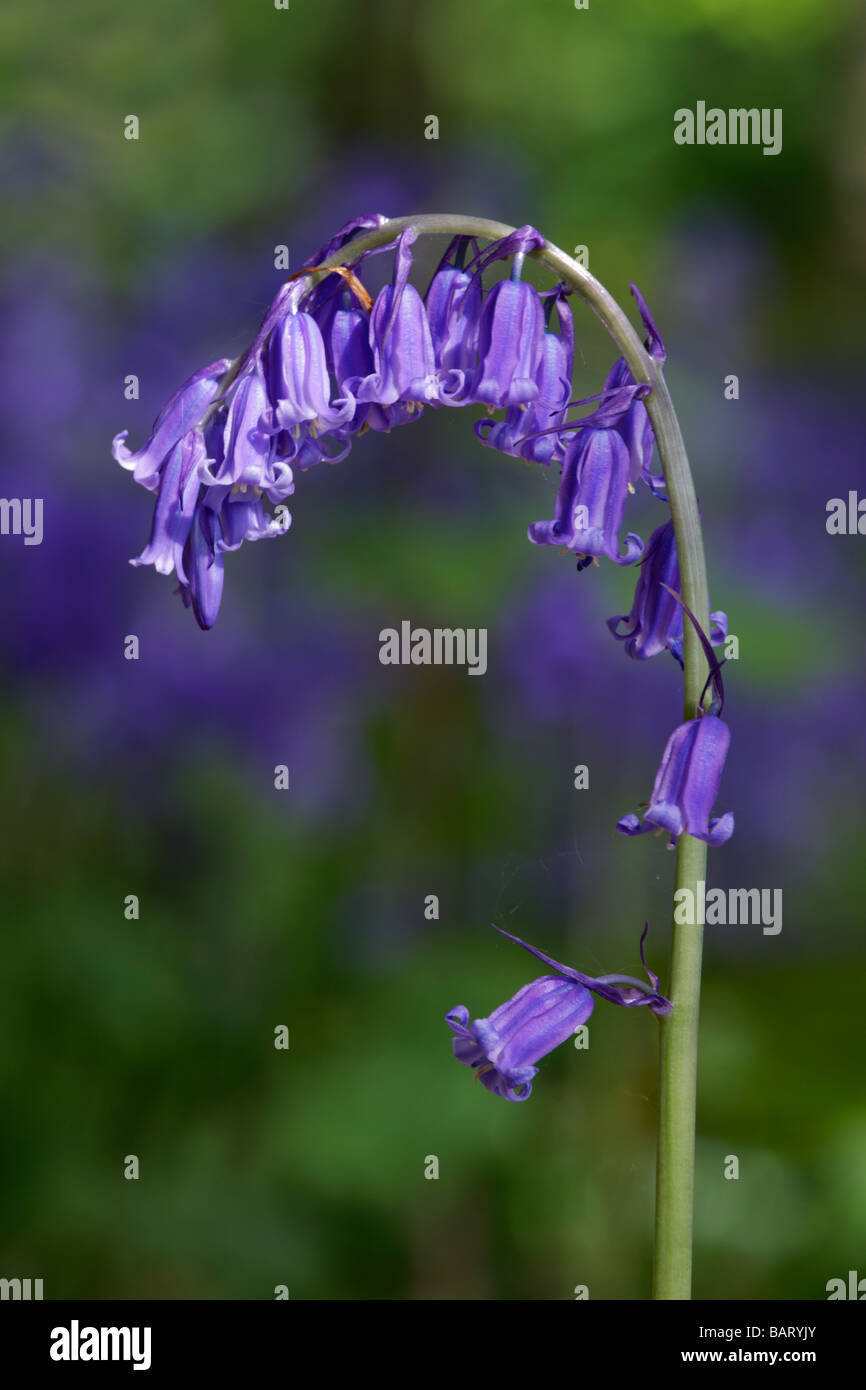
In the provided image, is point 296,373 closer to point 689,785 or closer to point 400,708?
point 689,785

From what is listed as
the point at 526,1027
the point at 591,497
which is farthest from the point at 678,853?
the point at 591,497

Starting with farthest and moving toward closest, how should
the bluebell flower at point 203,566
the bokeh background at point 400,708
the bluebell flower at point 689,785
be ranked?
the bokeh background at point 400,708
the bluebell flower at point 203,566
the bluebell flower at point 689,785

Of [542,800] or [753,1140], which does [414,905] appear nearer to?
[542,800]

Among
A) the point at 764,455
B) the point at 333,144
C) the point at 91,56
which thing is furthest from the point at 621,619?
the point at 91,56

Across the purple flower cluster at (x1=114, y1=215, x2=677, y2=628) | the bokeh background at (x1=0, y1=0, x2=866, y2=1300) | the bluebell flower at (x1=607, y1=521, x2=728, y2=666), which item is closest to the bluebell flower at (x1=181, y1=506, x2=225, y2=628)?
the purple flower cluster at (x1=114, y1=215, x2=677, y2=628)

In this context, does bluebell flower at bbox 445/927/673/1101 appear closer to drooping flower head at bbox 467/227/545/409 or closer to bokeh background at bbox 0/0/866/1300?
drooping flower head at bbox 467/227/545/409

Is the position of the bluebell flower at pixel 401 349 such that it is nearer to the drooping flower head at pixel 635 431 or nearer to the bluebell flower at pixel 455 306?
the bluebell flower at pixel 455 306

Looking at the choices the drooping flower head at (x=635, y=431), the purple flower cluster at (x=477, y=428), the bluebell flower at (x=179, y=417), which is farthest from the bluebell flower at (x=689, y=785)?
the bluebell flower at (x=179, y=417)
